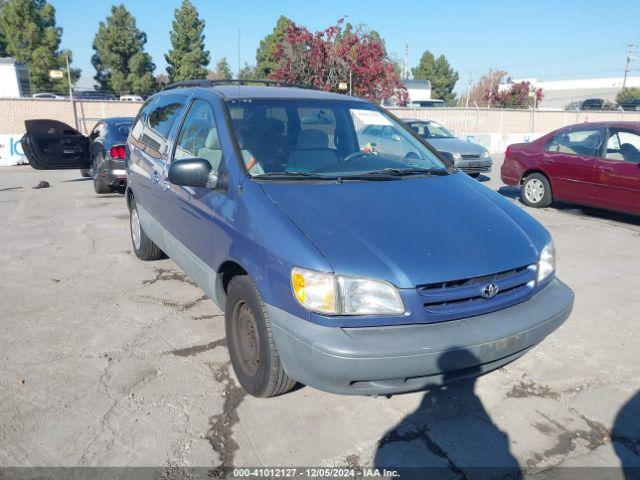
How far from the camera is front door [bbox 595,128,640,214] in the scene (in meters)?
7.38

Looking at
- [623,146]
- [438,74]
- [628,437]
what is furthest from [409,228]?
[438,74]

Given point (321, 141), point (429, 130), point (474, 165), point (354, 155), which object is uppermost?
point (321, 141)

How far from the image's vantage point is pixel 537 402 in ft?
10.4

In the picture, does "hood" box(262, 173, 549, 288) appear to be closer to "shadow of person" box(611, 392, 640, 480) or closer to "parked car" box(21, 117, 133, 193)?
"shadow of person" box(611, 392, 640, 480)

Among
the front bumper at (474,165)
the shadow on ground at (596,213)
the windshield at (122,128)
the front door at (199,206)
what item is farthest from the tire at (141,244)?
the front bumper at (474,165)

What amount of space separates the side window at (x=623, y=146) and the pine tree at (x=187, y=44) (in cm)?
3750

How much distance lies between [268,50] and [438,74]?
28418mm

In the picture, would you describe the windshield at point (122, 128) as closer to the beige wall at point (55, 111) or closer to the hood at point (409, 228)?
the hood at point (409, 228)

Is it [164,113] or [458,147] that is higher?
[164,113]

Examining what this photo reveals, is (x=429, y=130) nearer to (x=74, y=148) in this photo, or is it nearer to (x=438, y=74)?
(x=74, y=148)

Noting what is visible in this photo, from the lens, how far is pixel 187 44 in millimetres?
41156

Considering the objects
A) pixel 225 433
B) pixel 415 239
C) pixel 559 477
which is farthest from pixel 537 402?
pixel 225 433

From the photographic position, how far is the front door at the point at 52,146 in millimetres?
7582

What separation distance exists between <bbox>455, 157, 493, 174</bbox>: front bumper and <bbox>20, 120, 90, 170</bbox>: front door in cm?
813
